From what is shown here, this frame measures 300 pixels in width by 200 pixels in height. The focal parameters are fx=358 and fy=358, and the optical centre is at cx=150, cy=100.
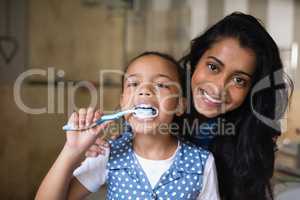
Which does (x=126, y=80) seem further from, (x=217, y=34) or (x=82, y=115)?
(x=217, y=34)

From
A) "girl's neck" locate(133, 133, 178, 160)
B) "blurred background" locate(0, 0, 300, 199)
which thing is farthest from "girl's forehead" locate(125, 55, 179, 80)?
"blurred background" locate(0, 0, 300, 199)

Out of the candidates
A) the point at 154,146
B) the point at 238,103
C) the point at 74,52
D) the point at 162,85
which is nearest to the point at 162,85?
the point at 162,85

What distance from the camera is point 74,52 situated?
169cm

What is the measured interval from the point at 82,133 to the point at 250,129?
382 millimetres

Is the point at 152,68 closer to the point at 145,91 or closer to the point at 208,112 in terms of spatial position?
the point at 145,91

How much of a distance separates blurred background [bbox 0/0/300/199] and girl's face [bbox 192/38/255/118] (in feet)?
2.20

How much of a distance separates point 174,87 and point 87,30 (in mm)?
A: 1171

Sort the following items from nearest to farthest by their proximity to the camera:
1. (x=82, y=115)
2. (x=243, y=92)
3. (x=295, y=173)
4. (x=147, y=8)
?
(x=82, y=115) < (x=243, y=92) < (x=295, y=173) < (x=147, y=8)

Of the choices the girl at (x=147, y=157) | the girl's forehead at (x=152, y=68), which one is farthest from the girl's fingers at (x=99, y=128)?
the girl's forehead at (x=152, y=68)

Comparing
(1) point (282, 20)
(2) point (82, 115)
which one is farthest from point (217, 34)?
(1) point (282, 20)

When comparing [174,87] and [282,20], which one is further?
[282,20]

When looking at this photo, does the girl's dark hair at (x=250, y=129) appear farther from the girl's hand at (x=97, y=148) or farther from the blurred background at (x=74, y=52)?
the blurred background at (x=74, y=52)

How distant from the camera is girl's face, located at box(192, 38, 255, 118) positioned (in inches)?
28.1

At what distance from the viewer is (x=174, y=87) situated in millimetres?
630
